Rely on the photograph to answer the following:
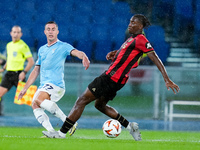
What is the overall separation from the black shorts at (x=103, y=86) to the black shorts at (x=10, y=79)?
4.31 meters

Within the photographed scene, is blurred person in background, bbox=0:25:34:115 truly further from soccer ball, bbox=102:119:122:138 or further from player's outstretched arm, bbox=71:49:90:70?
soccer ball, bbox=102:119:122:138

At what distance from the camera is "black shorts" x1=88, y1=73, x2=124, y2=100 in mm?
6984

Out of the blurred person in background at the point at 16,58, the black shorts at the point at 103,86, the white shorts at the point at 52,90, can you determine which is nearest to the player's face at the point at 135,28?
the black shorts at the point at 103,86

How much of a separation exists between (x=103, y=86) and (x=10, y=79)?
14.7 ft

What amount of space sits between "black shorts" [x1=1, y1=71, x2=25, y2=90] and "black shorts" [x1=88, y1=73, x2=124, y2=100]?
431cm

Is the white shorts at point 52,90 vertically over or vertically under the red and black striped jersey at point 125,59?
under

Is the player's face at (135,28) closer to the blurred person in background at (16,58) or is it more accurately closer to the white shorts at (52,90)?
the white shorts at (52,90)

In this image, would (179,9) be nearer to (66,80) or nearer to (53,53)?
(66,80)

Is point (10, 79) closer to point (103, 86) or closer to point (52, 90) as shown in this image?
point (52, 90)

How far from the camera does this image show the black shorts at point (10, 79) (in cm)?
1088

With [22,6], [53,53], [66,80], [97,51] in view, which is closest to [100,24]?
[97,51]

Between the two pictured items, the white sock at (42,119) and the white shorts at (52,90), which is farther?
the white shorts at (52,90)

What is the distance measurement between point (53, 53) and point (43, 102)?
0.85 meters

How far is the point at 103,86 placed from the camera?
704 centimetres
